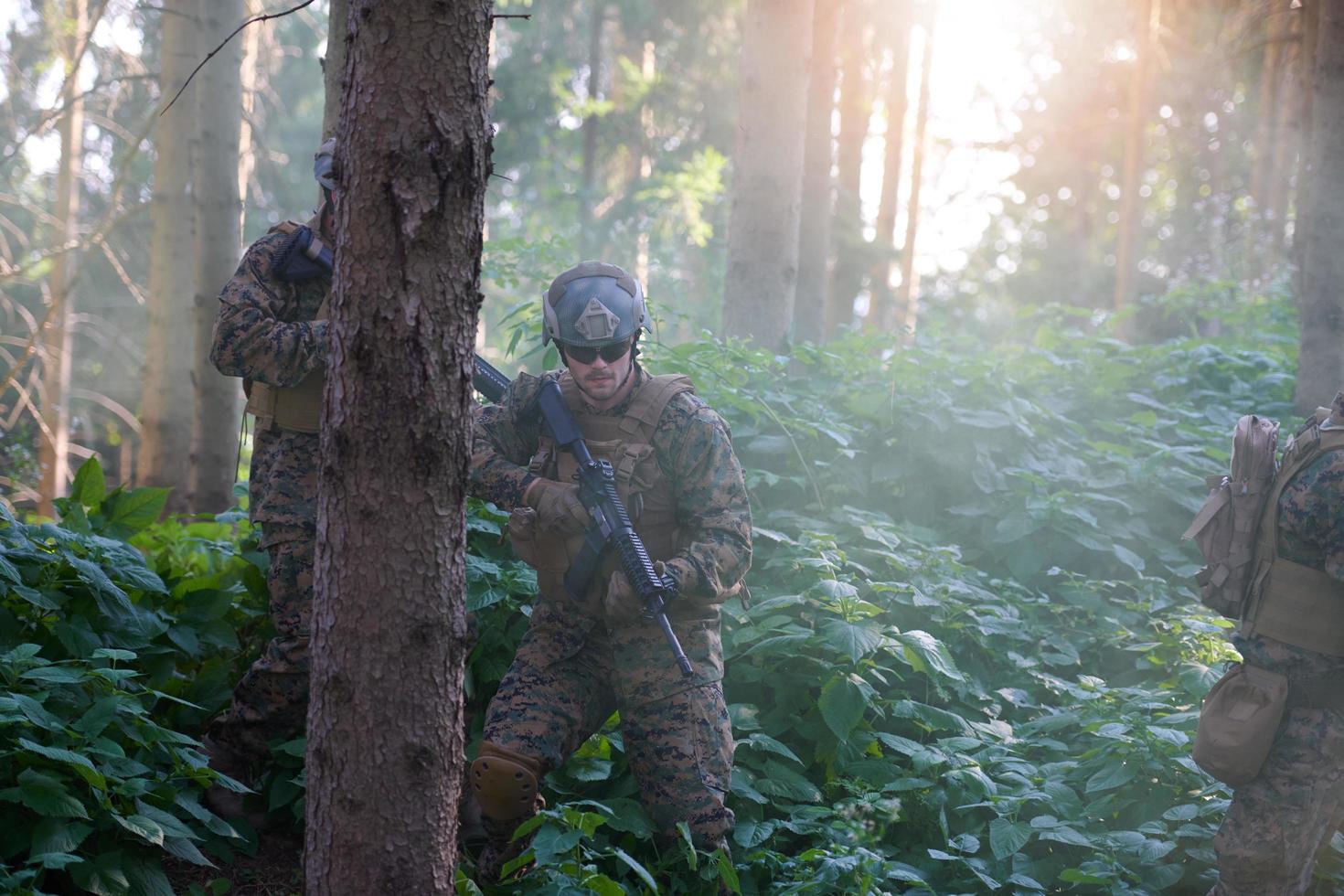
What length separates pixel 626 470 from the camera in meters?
4.07

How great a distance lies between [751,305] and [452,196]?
6.69 metres

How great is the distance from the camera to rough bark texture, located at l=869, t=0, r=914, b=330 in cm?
1966

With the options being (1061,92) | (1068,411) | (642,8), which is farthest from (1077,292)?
(1068,411)

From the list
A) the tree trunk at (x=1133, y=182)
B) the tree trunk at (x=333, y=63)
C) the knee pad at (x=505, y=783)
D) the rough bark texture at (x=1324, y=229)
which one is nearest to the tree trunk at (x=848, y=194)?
the tree trunk at (x=1133, y=182)

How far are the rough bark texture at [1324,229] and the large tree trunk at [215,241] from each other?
26.4 ft

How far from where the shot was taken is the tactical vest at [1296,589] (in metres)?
3.96

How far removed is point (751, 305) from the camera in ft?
30.8

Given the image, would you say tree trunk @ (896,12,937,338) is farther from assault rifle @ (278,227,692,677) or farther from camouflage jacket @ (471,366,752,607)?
assault rifle @ (278,227,692,677)

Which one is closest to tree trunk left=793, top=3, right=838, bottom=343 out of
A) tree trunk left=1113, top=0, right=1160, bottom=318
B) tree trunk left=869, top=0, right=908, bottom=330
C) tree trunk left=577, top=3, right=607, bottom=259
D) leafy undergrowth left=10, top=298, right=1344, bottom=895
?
leafy undergrowth left=10, top=298, right=1344, bottom=895

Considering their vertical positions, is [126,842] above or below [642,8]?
below

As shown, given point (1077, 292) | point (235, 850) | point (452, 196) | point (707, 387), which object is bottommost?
point (235, 850)

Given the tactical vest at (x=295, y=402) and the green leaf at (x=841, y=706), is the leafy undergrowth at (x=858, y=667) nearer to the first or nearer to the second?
the green leaf at (x=841, y=706)

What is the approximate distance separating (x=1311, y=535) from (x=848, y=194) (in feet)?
47.8

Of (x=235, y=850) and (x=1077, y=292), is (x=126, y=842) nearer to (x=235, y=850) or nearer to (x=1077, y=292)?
(x=235, y=850)
